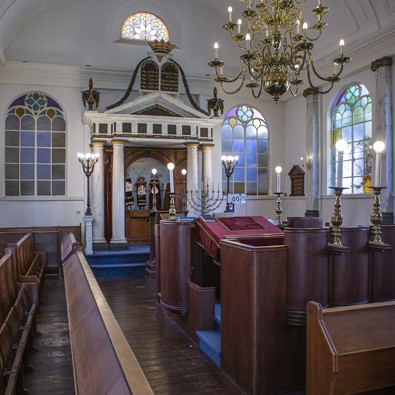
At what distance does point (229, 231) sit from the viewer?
4.92 m

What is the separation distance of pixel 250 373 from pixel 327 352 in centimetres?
123

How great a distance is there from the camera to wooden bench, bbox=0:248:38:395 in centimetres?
292

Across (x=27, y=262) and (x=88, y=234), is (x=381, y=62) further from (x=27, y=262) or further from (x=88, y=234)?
(x=27, y=262)

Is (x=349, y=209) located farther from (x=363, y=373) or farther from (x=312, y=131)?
(x=363, y=373)

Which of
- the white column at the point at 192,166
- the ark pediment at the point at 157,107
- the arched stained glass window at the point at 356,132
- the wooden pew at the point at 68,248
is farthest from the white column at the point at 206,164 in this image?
the wooden pew at the point at 68,248

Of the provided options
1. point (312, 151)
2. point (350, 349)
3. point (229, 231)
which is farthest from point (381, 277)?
point (312, 151)

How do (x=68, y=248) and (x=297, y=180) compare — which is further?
(x=297, y=180)

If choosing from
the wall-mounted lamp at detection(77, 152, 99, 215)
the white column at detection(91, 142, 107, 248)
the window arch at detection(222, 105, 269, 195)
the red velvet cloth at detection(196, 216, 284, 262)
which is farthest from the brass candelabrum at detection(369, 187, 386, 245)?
the window arch at detection(222, 105, 269, 195)

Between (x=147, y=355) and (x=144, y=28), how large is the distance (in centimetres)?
988

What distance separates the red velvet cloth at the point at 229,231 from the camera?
4.66 meters

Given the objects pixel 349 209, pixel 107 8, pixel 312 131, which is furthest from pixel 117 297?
pixel 107 8

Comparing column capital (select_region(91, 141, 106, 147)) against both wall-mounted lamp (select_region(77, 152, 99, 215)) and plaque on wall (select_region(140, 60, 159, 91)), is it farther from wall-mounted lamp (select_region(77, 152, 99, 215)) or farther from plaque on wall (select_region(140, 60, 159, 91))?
plaque on wall (select_region(140, 60, 159, 91))

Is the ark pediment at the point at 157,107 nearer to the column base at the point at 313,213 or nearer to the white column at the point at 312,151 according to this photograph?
the white column at the point at 312,151

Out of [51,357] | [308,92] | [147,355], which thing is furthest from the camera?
[308,92]
